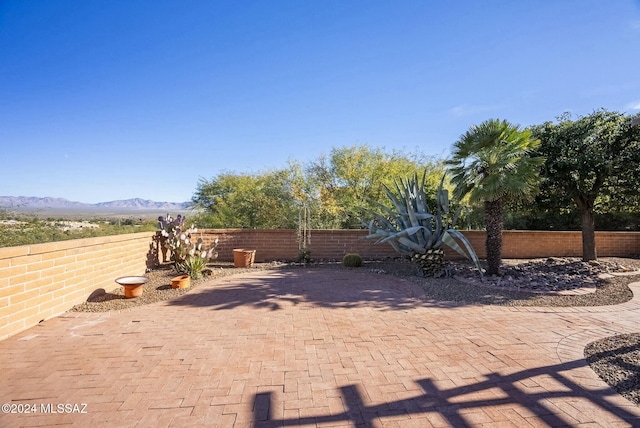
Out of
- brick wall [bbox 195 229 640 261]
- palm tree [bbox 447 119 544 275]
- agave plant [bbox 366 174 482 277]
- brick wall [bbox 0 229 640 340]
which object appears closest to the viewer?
brick wall [bbox 0 229 640 340]

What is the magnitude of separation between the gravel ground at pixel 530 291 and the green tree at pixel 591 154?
2308mm

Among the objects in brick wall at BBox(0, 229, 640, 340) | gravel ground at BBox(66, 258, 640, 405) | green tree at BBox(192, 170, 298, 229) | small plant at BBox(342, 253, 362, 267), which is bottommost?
gravel ground at BBox(66, 258, 640, 405)

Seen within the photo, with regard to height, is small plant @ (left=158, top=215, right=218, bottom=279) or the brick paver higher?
small plant @ (left=158, top=215, right=218, bottom=279)

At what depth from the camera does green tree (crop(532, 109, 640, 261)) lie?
7.85 m

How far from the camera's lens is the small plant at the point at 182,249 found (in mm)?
7160

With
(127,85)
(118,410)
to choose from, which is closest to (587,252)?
(118,410)

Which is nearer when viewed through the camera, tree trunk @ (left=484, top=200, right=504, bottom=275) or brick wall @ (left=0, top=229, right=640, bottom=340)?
brick wall @ (left=0, top=229, right=640, bottom=340)

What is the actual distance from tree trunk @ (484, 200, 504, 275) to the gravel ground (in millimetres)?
333

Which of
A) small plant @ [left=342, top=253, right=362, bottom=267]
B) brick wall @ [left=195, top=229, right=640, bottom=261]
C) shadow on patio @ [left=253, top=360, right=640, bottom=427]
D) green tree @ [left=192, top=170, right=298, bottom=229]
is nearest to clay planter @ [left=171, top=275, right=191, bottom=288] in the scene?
brick wall @ [left=195, top=229, right=640, bottom=261]

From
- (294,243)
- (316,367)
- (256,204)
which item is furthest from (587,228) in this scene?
(256,204)

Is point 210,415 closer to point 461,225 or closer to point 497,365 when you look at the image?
point 497,365

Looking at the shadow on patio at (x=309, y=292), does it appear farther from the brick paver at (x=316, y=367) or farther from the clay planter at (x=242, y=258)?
the clay planter at (x=242, y=258)

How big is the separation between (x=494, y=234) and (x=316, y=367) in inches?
253

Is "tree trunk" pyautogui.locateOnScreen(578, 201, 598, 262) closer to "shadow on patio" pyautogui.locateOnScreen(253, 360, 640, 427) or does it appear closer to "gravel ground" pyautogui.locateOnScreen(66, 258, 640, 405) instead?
"gravel ground" pyautogui.locateOnScreen(66, 258, 640, 405)
